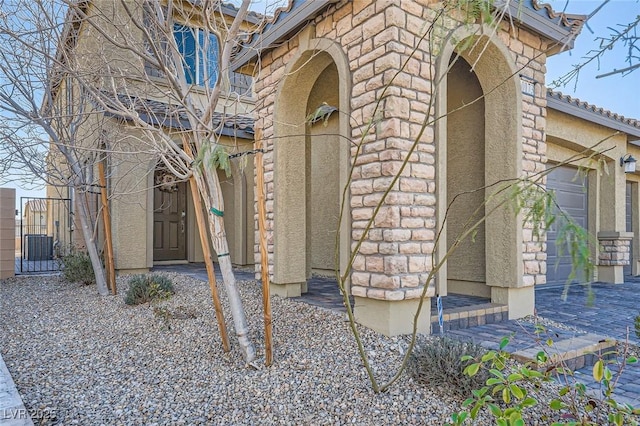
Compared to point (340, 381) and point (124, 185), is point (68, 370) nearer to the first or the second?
point (340, 381)

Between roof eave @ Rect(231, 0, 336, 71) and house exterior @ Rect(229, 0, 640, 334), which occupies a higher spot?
roof eave @ Rect(231, 0, 336, 71)

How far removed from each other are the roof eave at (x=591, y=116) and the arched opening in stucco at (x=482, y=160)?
2.11 m

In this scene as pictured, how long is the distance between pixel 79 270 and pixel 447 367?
271 inches

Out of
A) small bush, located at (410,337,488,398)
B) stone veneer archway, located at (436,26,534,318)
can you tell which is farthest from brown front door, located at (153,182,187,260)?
small bush, located at (410,337,488,398)

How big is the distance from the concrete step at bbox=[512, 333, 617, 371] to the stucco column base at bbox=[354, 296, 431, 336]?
0.84m

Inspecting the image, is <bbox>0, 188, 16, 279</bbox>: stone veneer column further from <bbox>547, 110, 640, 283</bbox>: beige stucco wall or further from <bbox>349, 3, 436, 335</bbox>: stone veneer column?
<bbox>547, 110, 640, 283</bbox>: beige stucco wall

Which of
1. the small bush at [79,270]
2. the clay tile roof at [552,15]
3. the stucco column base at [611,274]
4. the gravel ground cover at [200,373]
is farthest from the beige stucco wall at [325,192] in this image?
the stucco column base at [611,274]

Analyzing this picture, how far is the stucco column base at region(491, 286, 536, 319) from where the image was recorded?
4.69 meters

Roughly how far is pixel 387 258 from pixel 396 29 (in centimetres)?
212

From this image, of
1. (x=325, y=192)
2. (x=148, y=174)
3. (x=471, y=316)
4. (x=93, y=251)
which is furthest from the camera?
(x=325, y=192)

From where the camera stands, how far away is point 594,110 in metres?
7.66

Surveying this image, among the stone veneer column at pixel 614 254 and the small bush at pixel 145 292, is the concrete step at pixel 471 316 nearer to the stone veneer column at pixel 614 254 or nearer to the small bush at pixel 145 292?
the small bush at pixel 145 292

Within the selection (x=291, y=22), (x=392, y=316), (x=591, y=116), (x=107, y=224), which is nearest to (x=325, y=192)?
(x=291, y=22)

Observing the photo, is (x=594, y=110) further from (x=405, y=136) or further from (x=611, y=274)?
(x=405, y=136)
